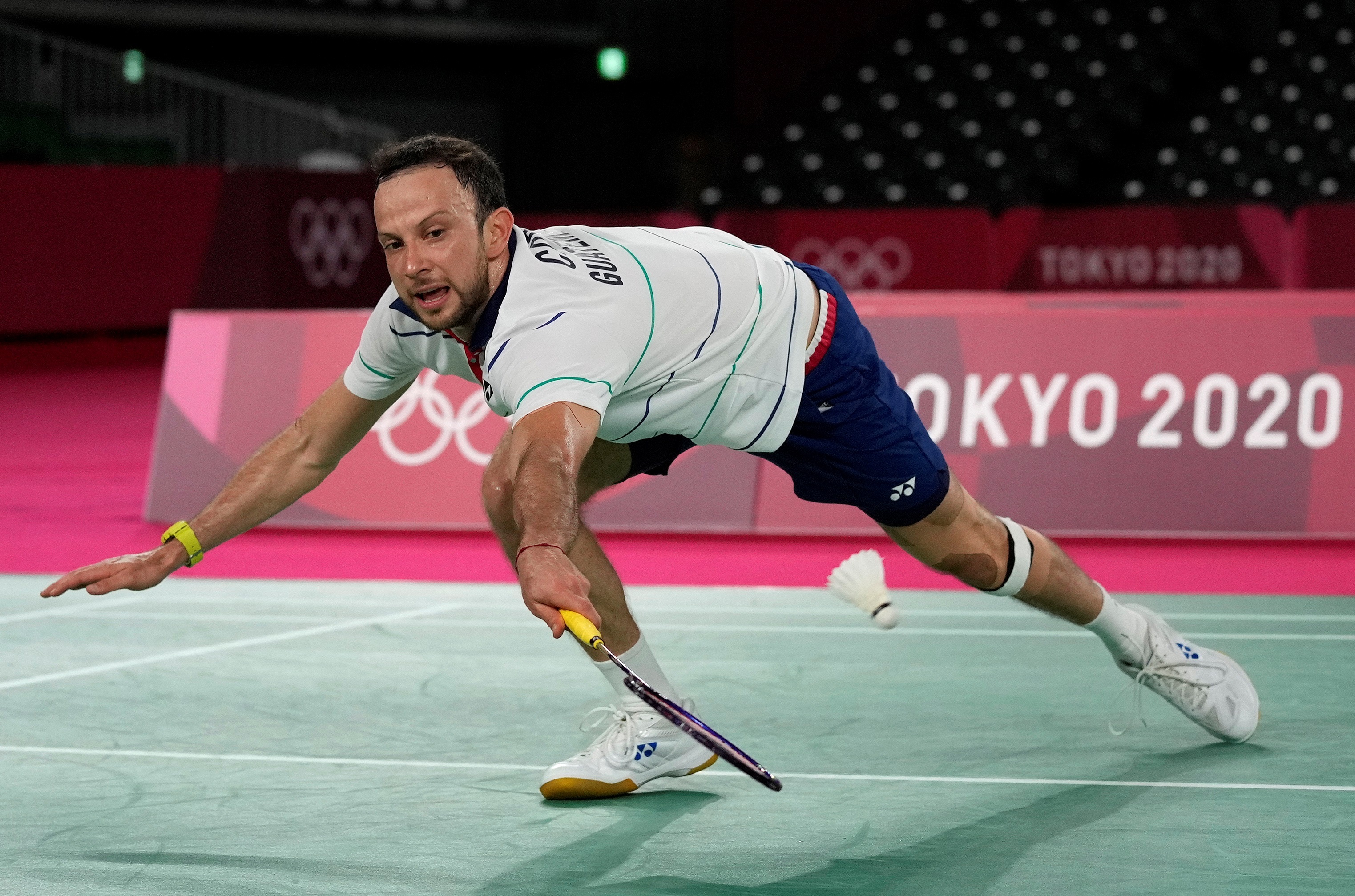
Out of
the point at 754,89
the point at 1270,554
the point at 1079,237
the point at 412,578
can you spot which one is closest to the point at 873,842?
the point at 412,578

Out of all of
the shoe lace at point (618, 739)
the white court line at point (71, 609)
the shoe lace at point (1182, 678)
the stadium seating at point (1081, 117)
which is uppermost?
the stadium seating at point (1081, 117)

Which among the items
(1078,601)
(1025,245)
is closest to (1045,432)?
(1078,601)

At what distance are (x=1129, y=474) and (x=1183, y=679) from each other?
3093 mm

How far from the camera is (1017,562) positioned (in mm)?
3924

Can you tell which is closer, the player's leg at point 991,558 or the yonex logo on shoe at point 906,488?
the yonex logo on shoe at point 906,488

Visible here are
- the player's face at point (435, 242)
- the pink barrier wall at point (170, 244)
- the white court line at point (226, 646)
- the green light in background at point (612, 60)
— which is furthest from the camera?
the green light in background at point (612, 60)

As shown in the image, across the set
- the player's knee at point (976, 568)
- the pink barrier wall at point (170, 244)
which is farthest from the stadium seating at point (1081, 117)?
the player's knee at point (976, 568)

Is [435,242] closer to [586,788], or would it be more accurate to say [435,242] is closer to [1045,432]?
[586,788]

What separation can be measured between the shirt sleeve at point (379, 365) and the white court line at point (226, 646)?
71.4 inches

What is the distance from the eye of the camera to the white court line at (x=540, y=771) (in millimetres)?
3793

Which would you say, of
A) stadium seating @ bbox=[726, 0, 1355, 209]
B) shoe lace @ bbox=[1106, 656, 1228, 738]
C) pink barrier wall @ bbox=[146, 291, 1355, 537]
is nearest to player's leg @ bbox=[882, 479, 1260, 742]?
shoe lace @ bbox=[1106, 656, 1228, 738]

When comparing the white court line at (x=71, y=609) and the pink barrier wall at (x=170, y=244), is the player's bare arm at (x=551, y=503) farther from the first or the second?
the pink barrier wall at (x=170, y=244)

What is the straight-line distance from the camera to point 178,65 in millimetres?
25562

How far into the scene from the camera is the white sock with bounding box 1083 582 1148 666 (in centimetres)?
408
